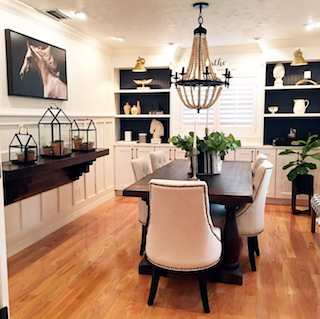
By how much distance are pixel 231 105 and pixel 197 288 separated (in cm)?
367

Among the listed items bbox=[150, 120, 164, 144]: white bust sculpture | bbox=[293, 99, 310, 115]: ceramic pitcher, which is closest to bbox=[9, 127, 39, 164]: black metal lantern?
bbox=[150, 120, 164, 144]: white bust sculpture

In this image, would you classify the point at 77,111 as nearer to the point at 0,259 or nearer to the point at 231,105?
the point at 231,105

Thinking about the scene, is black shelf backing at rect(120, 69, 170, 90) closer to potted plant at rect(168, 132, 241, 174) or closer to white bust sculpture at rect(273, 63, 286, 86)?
white bust sculpture at rect(273, 63, 286, 86)

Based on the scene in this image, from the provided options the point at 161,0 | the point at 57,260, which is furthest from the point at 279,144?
the point at 57,260

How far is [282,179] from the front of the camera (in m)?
5.33

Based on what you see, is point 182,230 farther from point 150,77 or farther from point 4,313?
point 150,77

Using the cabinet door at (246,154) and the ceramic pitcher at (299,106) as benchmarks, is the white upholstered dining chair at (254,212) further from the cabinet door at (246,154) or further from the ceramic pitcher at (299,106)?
the ceramic pitcher at (299,106)

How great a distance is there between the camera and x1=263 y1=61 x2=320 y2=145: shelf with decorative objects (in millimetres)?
5301

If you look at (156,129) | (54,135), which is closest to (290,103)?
(156,129)

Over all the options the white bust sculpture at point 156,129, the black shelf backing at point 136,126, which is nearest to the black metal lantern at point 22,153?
the white bust sculpture at point 156,129

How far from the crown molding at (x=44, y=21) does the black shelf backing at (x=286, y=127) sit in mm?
3064

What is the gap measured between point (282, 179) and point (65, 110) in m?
3.41

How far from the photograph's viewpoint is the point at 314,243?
3783 millimetres

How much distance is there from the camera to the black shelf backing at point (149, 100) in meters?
6.11
